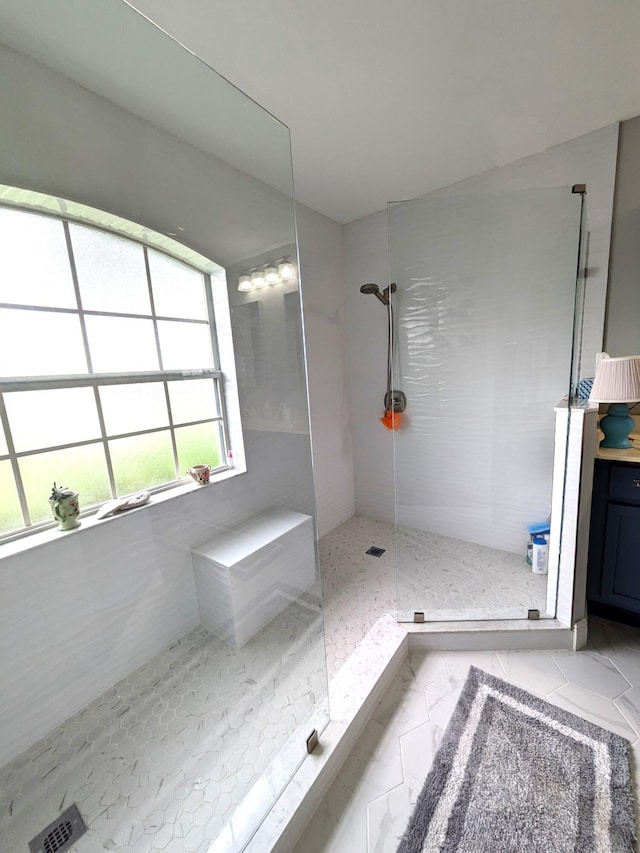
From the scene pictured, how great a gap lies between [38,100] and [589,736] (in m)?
2.89

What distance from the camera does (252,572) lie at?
1.65m

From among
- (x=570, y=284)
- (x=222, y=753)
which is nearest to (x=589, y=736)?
(x=222, y=753)

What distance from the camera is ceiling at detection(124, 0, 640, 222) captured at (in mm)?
1082

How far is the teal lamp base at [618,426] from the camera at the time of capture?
152 cm

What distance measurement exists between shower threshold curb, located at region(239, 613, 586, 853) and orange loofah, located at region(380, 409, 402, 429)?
1.22 meters

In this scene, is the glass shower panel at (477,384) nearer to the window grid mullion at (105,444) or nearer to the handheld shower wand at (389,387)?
the handheld shower wand at (389,387)

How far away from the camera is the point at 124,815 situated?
1003 mm

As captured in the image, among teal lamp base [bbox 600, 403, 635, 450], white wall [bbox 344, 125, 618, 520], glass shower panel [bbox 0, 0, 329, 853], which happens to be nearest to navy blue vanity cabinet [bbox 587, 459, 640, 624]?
teal lamp base [bbox 600, 403, 635, 450]

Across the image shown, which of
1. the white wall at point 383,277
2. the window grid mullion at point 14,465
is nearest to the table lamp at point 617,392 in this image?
the white wall at point 383,277

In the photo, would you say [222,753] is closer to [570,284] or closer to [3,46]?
[3,46]

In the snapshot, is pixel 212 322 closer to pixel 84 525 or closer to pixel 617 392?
pixel 84 525

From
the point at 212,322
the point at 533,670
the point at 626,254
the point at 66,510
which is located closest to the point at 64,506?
Result: the point at 66,510

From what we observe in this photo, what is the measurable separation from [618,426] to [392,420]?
119cm

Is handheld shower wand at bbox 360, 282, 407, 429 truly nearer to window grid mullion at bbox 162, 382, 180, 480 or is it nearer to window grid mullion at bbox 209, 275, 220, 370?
window grid mullion at bbox 209, 275, 220, 370
